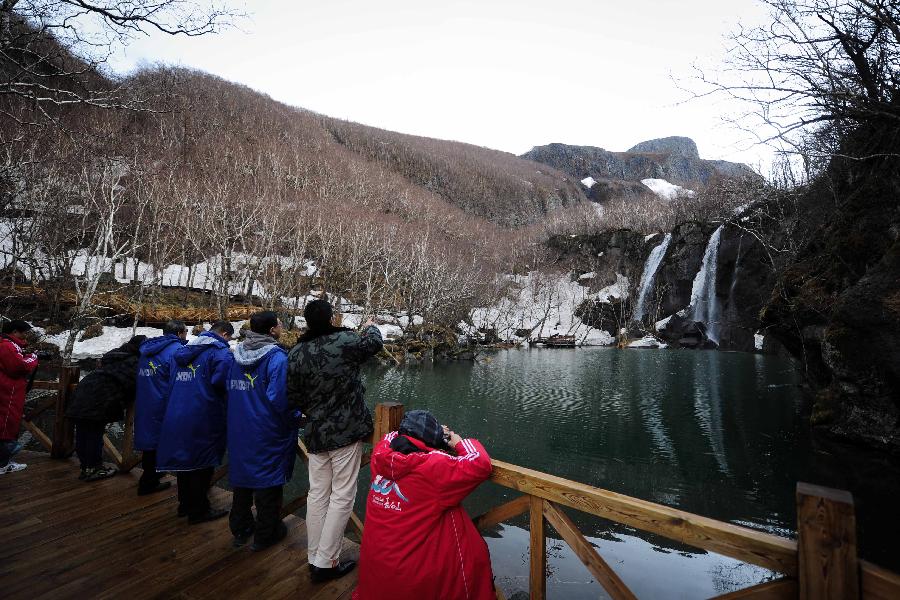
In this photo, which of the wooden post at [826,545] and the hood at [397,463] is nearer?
the wooden post at [826,545]

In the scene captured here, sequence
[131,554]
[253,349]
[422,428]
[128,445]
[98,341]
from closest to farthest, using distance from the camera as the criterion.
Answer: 1. [422,428]
2. [253,349]
3. [131,554]
4. [128,445]
5. [98,341]

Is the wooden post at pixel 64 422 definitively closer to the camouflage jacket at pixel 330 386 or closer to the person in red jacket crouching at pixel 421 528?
the camouflage jacket at pixel 330 386

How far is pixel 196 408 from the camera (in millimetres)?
3711

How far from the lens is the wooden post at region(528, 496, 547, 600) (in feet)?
8.19

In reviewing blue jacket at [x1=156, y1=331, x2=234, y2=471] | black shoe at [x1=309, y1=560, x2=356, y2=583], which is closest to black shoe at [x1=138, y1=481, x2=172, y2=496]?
blue jacket at [x1=156, y1=331, x2=234, y2=471]

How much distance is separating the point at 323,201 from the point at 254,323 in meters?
44.6

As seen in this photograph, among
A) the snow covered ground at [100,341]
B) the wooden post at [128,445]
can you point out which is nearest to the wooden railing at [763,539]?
the wooden post at [128,445]

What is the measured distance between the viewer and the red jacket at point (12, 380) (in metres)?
4.53

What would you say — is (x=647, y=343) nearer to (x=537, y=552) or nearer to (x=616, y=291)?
(x=616, y=291)

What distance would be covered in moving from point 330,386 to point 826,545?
273cm

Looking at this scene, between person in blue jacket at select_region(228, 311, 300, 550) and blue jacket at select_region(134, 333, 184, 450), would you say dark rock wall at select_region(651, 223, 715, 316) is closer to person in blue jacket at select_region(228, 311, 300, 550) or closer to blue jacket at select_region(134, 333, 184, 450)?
person in blue jacket at select_region(228, 311, 300, 550)

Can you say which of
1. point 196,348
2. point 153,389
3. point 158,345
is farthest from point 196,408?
point 158,345

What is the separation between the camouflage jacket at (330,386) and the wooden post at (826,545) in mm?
2439

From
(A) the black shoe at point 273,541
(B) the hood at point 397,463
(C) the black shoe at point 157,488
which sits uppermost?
(B) the hood at point 397,463
